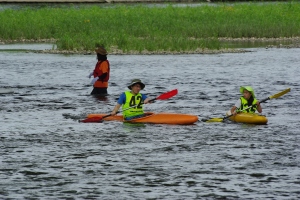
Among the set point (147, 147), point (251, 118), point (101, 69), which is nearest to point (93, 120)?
point (147, 147)

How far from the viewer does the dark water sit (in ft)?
50.0

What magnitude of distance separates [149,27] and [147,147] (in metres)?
33.8

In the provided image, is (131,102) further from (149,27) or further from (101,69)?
(149,27)

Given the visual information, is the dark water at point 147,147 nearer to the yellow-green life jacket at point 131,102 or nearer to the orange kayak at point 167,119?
the orange kayak at point 167,119

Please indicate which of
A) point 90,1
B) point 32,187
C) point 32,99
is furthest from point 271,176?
point 90,1

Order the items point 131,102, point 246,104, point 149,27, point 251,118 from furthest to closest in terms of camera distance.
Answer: point 149,27
point 246,104
point 131,102
point 251,118

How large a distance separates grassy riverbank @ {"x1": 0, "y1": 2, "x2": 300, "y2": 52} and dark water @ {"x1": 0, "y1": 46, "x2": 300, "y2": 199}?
12901 millimetres

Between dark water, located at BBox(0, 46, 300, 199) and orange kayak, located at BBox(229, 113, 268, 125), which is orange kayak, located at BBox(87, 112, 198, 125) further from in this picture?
orange kayak, located at BBox(229, 113, 268, 125)

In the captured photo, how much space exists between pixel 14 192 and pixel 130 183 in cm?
203

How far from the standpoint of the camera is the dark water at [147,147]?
15.2 metres

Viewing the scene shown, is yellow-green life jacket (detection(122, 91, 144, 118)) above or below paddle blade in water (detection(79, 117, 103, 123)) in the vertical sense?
above

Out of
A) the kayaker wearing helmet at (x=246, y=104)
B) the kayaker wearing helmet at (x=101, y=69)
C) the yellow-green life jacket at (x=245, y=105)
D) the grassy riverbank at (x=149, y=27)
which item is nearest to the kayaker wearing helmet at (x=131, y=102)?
the kayaker wearing helmet at (x=246, y=104)

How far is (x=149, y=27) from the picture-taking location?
172 feet

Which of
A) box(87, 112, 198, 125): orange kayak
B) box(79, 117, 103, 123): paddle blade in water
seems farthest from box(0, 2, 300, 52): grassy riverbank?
box(87, 112, 198, 125): orange kayak
